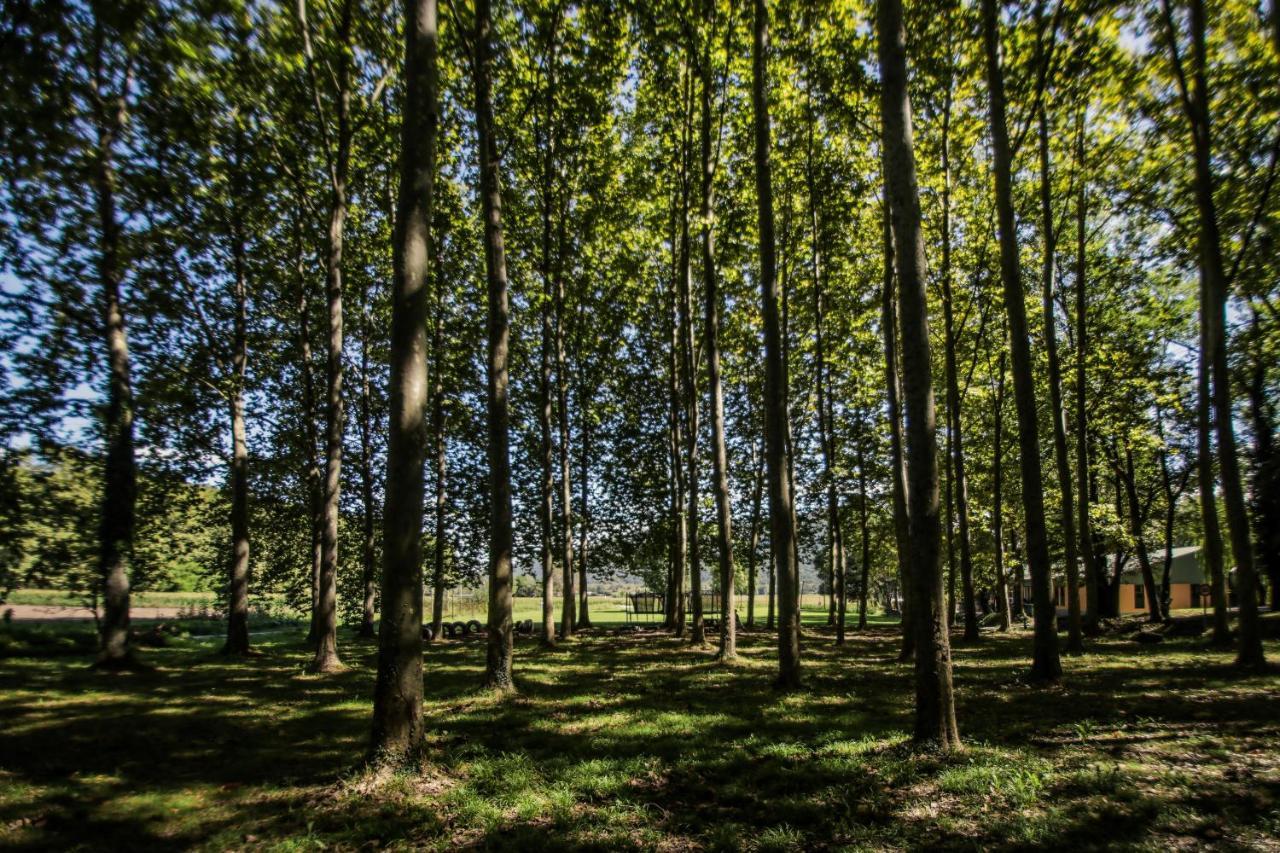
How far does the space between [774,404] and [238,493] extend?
579 inches

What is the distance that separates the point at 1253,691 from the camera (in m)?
8.93

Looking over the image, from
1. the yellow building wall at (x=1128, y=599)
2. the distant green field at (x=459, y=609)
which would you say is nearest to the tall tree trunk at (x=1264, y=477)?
the distant green field at (x=459, y=609)

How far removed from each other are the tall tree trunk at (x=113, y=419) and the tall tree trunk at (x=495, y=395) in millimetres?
4744

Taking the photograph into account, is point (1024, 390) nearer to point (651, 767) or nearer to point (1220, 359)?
point (1220, 359)

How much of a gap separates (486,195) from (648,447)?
20.6m

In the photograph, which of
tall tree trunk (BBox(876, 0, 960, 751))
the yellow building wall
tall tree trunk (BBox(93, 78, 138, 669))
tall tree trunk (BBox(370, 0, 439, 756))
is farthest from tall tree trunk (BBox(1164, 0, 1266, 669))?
the yellow building wall

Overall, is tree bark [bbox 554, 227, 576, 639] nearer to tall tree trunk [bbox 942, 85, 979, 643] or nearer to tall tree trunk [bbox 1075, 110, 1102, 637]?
tall tree trunk [bbox 942, 85, 979, 643]

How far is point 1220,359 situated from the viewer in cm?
1103

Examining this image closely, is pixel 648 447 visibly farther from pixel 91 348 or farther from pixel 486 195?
pixel 91 348

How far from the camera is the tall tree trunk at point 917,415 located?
20.1 feet

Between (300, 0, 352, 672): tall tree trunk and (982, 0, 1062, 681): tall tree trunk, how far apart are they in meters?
13.3

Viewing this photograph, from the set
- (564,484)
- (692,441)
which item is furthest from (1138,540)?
(564,484)

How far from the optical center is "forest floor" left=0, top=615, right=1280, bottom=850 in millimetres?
4555

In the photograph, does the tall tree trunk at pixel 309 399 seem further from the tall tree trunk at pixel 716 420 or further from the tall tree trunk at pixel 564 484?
the tall tree trunk at pixel 716 420
